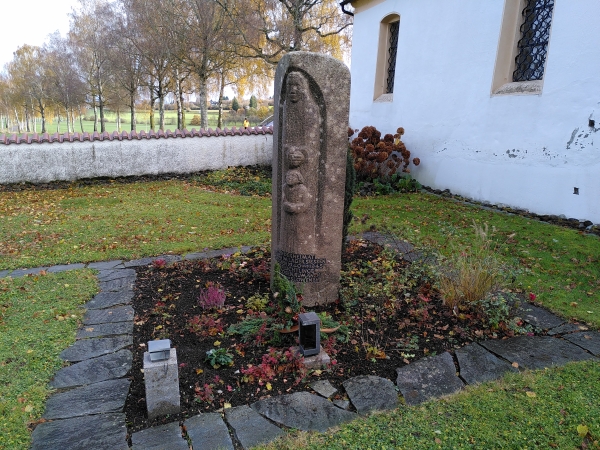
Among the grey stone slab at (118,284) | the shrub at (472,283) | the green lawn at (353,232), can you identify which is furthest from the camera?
the grey stone slab at (118,284)

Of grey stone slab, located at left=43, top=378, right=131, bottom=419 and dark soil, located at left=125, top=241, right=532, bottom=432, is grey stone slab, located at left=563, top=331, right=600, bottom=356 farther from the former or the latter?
grey stone slab, located at left=43, top=378, right=131, bottom=419

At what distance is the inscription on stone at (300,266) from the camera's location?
3969 millimetres

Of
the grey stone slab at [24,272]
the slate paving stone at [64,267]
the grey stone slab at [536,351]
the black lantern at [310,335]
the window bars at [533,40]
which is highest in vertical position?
the window bars at [533,40]

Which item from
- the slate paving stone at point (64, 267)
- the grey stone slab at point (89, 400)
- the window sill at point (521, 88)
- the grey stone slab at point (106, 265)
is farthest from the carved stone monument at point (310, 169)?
the window sill at point (521, 88)

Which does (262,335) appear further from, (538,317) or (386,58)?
(386,58)

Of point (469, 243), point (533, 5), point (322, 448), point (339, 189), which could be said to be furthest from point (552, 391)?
point (533, 5)

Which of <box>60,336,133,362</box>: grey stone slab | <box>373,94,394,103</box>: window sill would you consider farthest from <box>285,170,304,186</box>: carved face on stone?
<box>373,94,394,103</box>: window sill

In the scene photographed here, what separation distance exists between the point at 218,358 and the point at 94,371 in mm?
948

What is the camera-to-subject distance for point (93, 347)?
3350mm

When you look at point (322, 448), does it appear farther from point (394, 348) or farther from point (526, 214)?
point (526, 214)

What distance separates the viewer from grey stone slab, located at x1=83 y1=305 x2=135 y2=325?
12.5ft

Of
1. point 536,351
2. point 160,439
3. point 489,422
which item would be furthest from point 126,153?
point 489,422

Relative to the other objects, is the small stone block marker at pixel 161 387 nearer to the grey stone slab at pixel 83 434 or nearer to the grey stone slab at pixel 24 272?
the grey stone slab at pixel 83 434

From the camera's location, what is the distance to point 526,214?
312 inches
